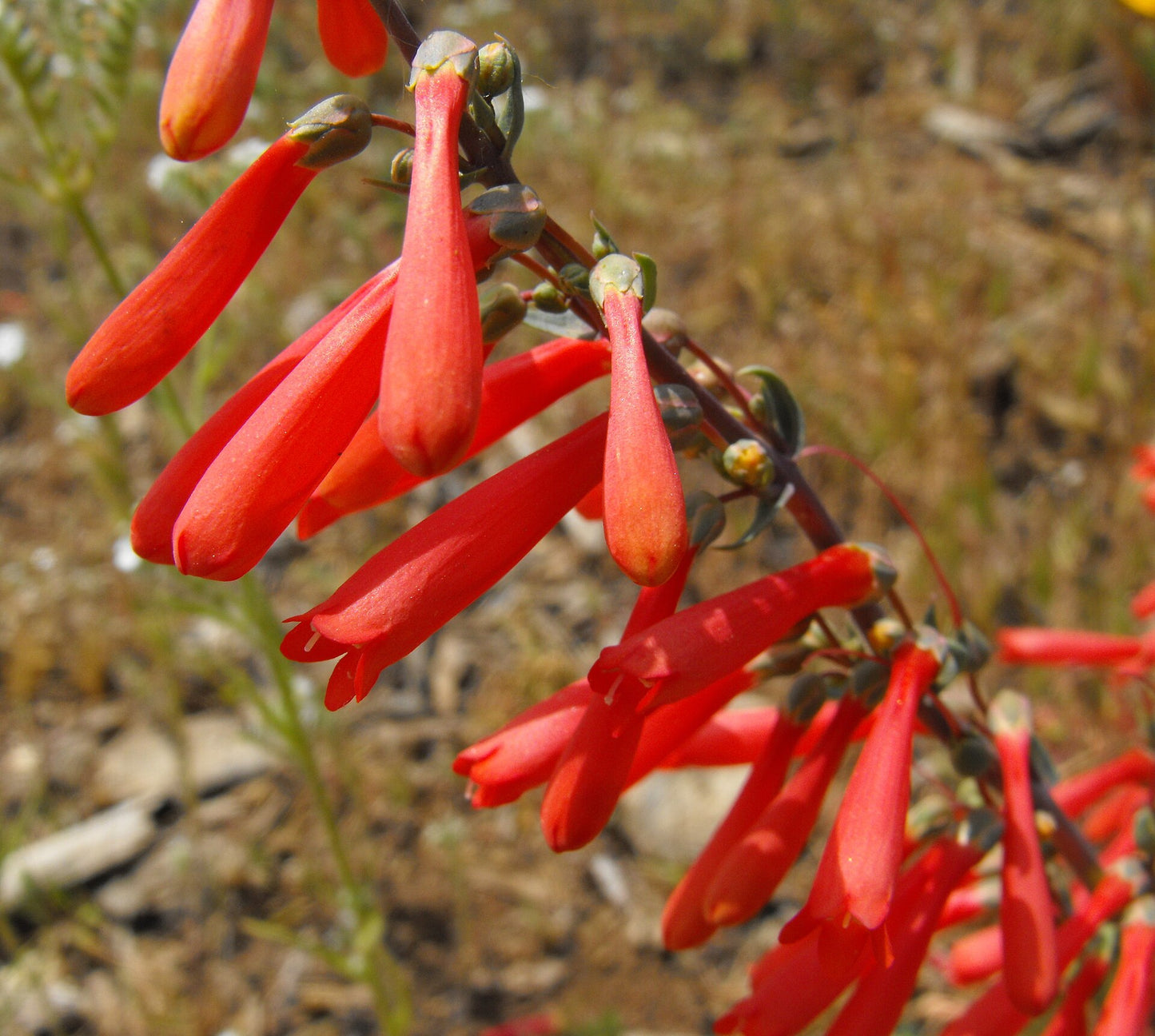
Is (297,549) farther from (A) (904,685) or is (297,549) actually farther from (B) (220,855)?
(A) (904,685)

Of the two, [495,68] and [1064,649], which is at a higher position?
[495,68]

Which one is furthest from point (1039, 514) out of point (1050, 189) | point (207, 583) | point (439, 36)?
point (439, 36)

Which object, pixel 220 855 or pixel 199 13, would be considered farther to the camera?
pixel 220 855

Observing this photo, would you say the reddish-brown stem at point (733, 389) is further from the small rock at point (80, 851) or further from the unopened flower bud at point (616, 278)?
the small rock at point (80, 851)

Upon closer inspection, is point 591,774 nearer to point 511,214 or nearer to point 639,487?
point 639,487

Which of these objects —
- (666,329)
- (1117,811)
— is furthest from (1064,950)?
(666,329)

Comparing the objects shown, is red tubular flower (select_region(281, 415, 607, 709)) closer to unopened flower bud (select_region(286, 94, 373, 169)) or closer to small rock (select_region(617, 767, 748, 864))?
unopened flower bud (select_region(286, 94, 373, 169))

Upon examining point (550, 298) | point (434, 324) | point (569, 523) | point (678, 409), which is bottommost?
point (569, 523)
